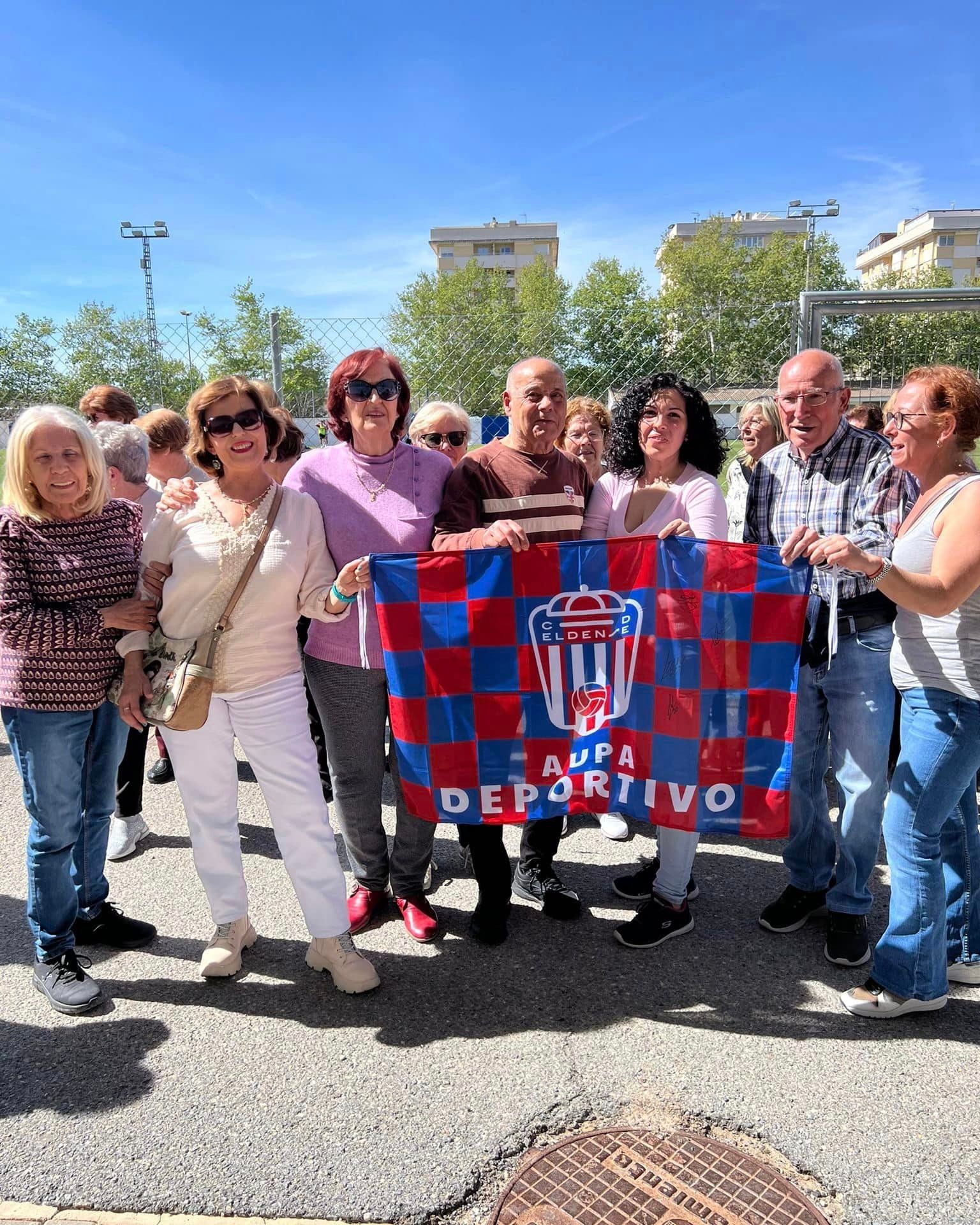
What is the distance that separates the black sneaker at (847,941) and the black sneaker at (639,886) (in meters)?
0.60

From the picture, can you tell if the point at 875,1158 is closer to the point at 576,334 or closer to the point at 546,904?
the point at 546,904

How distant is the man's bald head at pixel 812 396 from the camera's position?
313 cm

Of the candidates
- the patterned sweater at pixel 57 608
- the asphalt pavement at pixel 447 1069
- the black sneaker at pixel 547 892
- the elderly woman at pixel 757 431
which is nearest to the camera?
the asphalt pavement at pixel 447 1069

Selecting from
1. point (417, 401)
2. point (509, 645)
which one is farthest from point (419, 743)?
point (417, 401)

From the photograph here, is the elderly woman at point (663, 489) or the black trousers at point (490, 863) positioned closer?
the elderly woman at point (663, 489)

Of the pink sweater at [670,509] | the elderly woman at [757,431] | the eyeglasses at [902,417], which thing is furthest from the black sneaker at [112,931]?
the elderly woman at [757,431]

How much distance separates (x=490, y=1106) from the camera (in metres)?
2.47

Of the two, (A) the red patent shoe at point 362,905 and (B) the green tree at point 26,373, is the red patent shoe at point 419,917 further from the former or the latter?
(B) the green tree at point 26,373

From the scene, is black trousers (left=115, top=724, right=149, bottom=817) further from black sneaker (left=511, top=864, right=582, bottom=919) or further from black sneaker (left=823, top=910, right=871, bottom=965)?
black sneaker (left=823, top=910, right=871, bottom=965)

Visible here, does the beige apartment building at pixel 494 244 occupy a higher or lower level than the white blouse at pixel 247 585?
higher

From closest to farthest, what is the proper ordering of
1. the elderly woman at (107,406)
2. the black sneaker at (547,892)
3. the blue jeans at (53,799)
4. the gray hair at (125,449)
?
the blue jeans at (53,799), the black sneaker at (547,892), the gray hair at (125,449), the elderly woman at (107,406)

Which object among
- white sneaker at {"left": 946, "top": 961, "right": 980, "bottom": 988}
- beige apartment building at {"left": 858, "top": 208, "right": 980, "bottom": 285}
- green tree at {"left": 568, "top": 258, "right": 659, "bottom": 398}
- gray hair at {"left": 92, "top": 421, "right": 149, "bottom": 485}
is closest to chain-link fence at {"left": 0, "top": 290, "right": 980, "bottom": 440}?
green tree at {"left": 568, "top": 258, "right": 659, "bottom": 398}

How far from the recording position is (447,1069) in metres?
2.63

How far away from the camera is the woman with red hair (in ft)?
10.3
